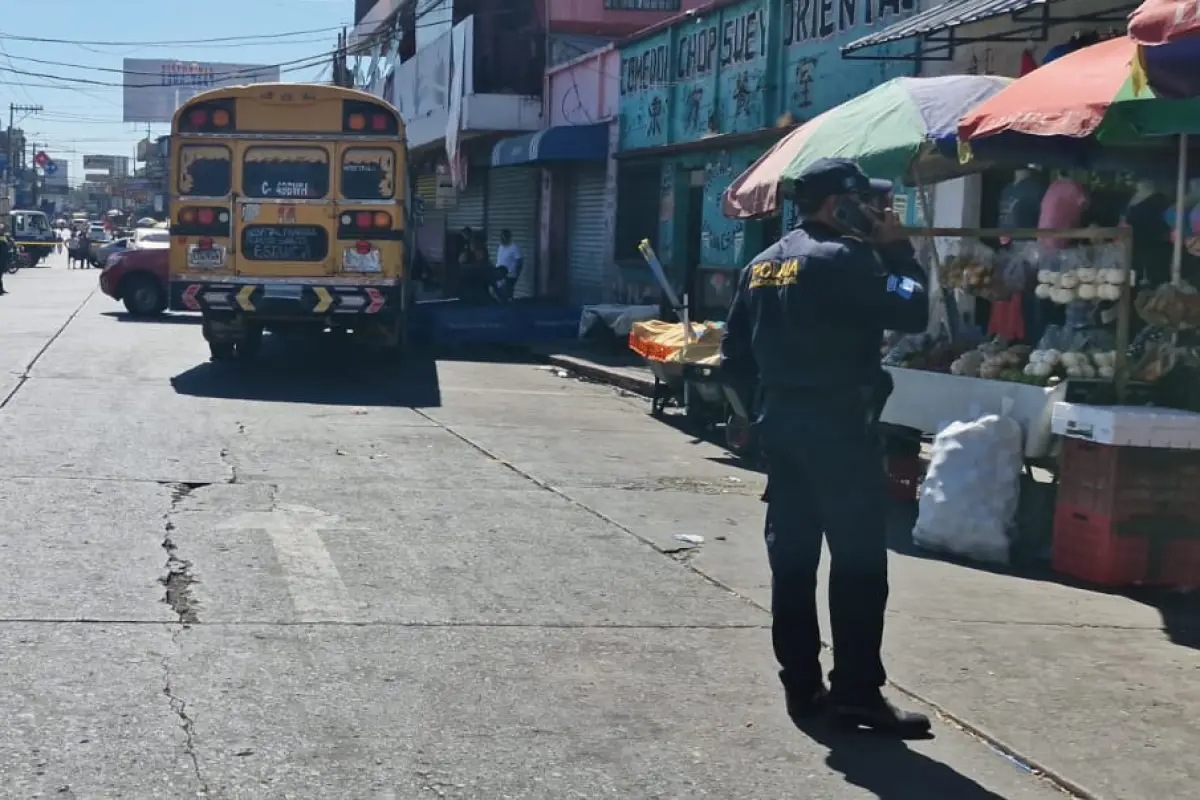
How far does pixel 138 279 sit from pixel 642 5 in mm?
10456

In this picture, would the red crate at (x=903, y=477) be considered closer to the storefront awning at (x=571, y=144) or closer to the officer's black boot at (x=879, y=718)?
the officer's black boot at (x=879, y=718)

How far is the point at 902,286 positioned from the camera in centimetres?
513

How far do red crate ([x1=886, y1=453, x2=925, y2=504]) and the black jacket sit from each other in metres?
4.77

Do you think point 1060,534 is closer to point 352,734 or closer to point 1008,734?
point 1008,734

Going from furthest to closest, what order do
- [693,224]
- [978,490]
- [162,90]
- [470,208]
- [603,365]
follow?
[162,90], [470,208], [693,224], [603,365], [978,490]

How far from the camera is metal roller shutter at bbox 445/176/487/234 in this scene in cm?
3650

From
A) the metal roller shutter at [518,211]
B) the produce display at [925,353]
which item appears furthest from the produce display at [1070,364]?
the metal roller shutter at [518,211]

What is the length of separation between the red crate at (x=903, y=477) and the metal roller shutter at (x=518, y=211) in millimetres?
20481

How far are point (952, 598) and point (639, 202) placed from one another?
60.8 ft

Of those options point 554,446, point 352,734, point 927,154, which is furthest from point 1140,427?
point 554,446

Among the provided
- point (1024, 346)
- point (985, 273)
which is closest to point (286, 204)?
point (985, 273)

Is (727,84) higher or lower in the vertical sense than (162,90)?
lower

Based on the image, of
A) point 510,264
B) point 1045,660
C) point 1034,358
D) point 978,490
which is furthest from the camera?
point 510,264

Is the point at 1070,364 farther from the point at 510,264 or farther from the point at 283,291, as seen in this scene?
the point at 510,264
